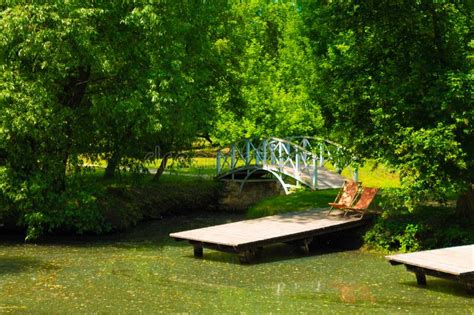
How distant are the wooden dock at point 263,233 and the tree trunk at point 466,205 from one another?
230cm

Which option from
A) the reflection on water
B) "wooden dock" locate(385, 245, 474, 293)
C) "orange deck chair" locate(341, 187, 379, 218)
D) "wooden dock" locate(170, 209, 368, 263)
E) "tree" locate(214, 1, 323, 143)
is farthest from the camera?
"tree" locate(214, 1, 323, 143)

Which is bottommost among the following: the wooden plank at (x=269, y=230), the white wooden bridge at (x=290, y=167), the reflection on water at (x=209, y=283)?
the reflection on water at (x=209, y=283)

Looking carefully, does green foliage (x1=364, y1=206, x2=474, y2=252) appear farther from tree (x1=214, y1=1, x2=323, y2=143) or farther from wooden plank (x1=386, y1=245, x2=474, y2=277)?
tree (x1=214, y1=1, x2=323, y2=143)

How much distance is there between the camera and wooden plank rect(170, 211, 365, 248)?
53.0ft

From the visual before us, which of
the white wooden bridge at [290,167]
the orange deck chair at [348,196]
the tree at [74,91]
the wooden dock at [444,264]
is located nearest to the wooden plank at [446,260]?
the wooden dock at [444,264]

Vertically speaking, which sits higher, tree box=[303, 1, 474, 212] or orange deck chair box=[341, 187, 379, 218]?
tree box=[303, 1, 474, 212]

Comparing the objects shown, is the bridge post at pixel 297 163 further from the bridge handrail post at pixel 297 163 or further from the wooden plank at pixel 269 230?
the wooden plank at pixel 269 230

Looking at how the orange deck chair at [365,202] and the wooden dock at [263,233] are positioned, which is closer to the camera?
the wooden dock at [263,233]

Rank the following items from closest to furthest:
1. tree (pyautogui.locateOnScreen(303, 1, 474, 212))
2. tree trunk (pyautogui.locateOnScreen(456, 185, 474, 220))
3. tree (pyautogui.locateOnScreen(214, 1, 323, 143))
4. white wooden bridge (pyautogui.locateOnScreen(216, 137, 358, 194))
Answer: tree (pyautogui.locateOnScreen(303, 1, 474, 212))
tree trunk (pyautogui.locateOnScreen(456, 185, 474, 220))
white wooden bridge (pyautogui.locateOnScreen(216, 137, 358, 194))
tree (pyautogui.locateOnScreen(214, 1, 323, 143))

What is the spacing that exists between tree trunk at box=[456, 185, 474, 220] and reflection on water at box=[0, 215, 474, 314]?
2.43 metres

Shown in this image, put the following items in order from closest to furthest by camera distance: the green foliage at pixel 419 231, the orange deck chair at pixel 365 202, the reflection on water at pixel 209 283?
the reflection on water at pixel 209 283 → the green foliage at pixel 419 231 → the orange deck chair at pixel 365 202

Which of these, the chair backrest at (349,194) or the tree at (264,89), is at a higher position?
the tree at (264,89)

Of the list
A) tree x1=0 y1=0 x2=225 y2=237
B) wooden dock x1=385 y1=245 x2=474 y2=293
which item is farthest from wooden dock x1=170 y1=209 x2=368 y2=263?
tree x1=0 y1=0 x2=225 y2=237

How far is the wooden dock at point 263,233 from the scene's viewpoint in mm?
15961
